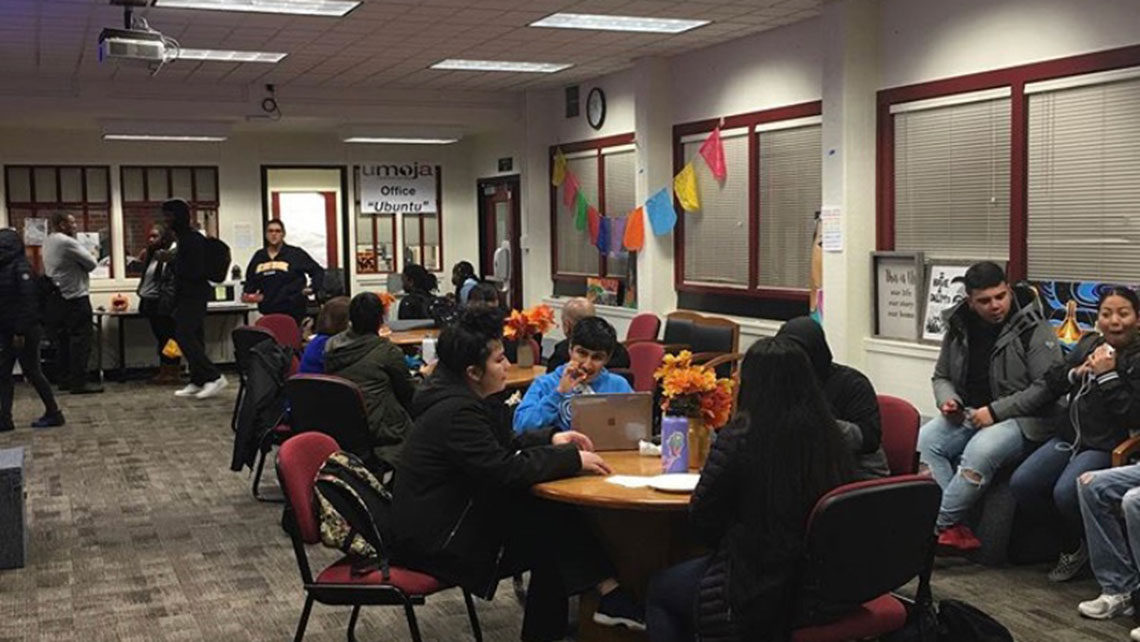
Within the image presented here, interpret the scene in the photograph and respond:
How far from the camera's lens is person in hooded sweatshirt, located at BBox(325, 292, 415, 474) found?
5.50m

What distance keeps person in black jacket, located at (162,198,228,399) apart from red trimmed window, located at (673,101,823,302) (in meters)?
4.13

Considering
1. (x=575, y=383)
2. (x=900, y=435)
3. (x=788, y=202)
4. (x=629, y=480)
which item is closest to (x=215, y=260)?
(x=788, y=202)

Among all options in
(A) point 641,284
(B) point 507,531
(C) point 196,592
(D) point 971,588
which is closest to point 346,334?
(C) point 196,592

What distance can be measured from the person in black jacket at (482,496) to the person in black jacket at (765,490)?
701mm

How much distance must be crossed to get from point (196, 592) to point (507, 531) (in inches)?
75.7

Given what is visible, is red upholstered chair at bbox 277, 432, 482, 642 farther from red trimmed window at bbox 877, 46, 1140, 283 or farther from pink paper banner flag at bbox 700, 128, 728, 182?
pink paper banner flag at bbox 700, 128, 728, 182

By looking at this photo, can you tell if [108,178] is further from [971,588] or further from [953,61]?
[971,588]

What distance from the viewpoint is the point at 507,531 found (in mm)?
3836

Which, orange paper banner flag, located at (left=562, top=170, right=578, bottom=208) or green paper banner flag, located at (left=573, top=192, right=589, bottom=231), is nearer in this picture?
green paper banner flag, located at (left=573, top=192, right=589, bottom=231)

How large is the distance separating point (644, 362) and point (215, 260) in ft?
17.0

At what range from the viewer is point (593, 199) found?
11.2 meters

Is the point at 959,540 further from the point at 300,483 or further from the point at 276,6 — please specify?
the point at 276,6

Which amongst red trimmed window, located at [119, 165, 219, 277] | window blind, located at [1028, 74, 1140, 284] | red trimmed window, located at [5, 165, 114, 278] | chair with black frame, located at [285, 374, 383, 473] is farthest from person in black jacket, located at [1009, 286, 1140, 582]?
red trimmed window, located at [5, 165, 114, 278]

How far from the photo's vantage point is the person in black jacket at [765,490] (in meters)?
2.99
